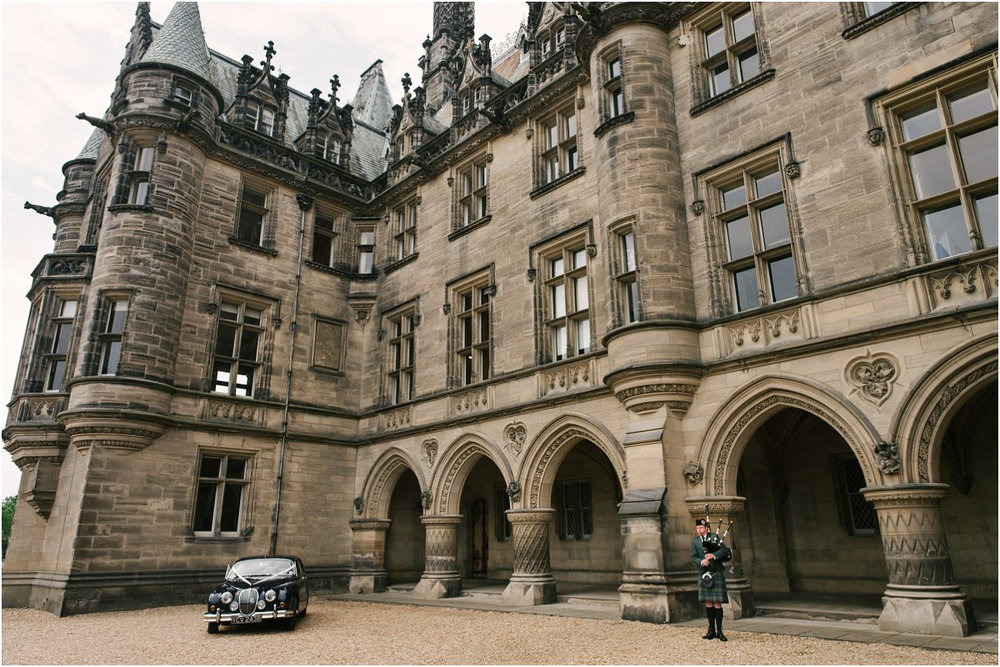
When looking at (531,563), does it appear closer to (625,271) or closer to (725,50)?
(625,271)

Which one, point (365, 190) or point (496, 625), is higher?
point (365, 190)

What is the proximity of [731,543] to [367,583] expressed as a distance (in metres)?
10.7

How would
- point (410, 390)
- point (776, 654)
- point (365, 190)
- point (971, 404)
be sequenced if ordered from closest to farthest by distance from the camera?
point (776, 654) → point (971, 404) → point (410, 390) → point (365, 190)

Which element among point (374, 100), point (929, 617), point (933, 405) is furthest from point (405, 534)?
point (374, 100)

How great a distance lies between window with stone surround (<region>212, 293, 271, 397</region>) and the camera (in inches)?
713

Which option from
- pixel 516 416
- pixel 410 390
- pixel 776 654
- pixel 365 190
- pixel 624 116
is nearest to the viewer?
pixel 776 654

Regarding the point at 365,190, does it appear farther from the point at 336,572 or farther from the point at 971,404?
the point at 971,404

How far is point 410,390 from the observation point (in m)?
19.1

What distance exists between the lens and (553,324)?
15430 millimetres

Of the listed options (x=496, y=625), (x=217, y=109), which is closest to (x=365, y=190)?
(x=217, y=109)

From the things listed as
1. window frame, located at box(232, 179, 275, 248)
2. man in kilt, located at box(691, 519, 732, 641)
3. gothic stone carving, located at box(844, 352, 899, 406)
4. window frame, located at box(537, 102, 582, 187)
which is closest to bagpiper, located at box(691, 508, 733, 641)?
man in kilt, located at box(691, 519, 732, 641)

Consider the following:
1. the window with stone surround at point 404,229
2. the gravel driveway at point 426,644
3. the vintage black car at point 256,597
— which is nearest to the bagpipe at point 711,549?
the gravel driveway at point 426,644

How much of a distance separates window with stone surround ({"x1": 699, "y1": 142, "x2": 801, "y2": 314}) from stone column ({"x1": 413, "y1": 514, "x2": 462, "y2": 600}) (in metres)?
8.56

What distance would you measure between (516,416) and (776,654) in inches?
310
